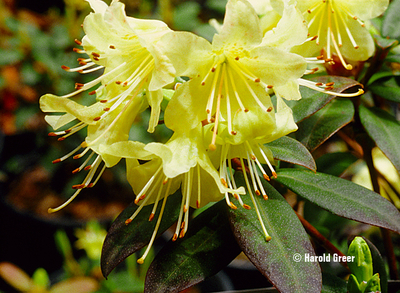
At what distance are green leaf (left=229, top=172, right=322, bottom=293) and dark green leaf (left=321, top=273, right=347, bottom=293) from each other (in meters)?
0.15

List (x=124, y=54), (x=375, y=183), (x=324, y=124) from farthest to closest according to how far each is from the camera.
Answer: (x=375, y=183) < (x=324, y=124) < (x=124, y=54)

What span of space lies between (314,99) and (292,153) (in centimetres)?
13

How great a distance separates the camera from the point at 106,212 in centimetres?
211

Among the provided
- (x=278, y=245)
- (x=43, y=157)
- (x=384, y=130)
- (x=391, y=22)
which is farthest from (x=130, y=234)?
(x=43, y=157)

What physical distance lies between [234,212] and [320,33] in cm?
44

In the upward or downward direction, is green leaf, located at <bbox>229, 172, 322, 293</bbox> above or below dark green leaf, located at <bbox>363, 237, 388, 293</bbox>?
above

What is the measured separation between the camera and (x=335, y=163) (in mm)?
877

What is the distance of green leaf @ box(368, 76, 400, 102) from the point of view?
2.31 ft

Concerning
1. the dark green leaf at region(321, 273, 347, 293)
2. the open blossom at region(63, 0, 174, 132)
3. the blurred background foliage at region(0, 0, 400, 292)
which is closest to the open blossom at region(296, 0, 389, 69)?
the open blossom at region(63, 0, 174, 132)

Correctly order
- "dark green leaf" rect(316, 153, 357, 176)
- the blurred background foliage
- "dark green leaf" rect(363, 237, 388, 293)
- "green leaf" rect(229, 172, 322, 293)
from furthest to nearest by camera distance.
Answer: the blurred background foliage < "dark green leaf" rect(316, 153, 357, 176) < "dark green leaf" rect(363, 237, 388, 293) < "green leaf" rect(229, 172, 322, 293)

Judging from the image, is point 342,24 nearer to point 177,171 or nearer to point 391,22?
point 391,22

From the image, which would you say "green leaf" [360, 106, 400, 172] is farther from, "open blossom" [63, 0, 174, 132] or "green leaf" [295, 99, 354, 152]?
"open blossom" [63, 0, 174, 132]

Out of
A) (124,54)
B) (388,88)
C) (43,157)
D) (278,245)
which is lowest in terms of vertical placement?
(43,157)

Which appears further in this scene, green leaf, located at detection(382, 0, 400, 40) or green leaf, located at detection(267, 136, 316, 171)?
green leaf, located at detection(382, 0, 400, 40)
